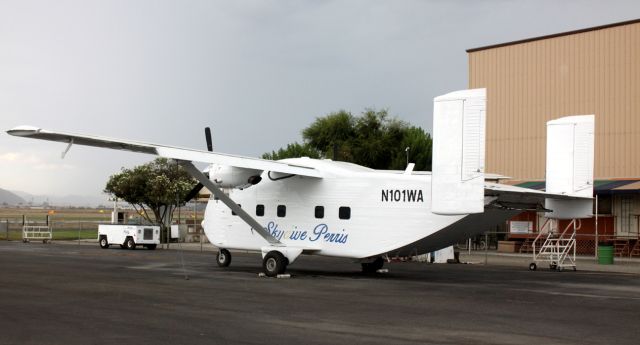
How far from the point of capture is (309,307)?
15.2 metres

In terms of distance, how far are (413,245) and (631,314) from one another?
763 centimetres

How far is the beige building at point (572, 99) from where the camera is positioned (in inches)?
1690

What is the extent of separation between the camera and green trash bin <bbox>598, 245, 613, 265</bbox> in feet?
105

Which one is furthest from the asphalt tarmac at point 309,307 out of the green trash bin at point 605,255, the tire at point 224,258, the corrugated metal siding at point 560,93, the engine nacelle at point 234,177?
the corrugated metal siding at point 560,93

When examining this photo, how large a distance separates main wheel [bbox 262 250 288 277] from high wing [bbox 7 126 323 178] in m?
2.63

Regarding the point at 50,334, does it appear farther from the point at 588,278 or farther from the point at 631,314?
the point at 588,278

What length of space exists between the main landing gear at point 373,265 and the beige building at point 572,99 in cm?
1889

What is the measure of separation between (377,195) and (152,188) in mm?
32959

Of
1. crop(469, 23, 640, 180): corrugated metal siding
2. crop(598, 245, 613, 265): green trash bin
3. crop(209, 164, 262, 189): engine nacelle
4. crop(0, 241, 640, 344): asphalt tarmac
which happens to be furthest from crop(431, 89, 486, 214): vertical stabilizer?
crop(469, 23, 640, 180): corrugated metal siding

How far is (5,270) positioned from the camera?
78.9 feet

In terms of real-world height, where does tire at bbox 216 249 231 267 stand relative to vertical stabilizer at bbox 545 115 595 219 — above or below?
below

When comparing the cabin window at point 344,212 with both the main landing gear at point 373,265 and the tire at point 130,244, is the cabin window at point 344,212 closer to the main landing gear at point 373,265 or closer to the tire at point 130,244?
the main landing gear at point 373,265

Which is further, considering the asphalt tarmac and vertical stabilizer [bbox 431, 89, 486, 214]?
vertical stabilizer [bbox 431, 89, 486, 214]

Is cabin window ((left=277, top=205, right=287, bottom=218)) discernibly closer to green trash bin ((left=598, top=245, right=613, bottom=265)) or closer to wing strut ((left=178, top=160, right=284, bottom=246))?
wing strut ((left=178, top=160, right=284, bottom=246))
